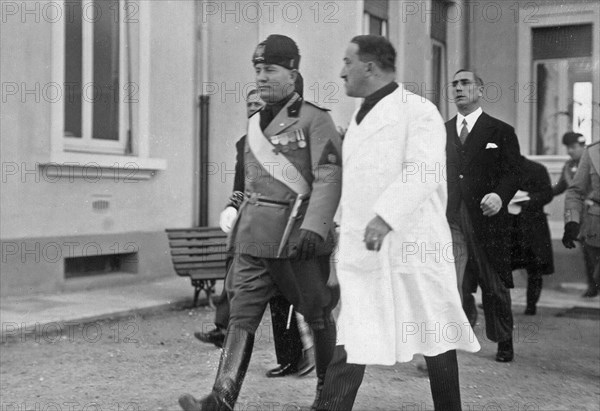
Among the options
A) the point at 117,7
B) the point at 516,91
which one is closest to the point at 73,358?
→ the point at 117,7

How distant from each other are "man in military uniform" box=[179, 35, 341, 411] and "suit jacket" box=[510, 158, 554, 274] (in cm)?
443

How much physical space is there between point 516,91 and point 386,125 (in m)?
8.14

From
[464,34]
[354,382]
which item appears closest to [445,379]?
[354,382]

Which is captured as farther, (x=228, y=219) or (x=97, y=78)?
(x=97, y=78)

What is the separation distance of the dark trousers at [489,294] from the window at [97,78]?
480 cm

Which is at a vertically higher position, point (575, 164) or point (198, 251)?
point (575, 164)

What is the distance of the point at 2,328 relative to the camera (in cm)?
686

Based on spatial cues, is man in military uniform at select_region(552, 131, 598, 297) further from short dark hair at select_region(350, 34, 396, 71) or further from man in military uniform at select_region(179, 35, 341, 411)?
short dark hair at select_region(350, 34, 396, 71)

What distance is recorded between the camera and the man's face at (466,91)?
580 cm

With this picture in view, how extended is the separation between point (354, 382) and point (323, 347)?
2.73 feet

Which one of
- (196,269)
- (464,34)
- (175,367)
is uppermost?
(464,34)

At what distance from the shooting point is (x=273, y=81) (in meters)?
4.31

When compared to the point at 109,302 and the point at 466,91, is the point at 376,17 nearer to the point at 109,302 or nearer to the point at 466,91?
the point at 109,302

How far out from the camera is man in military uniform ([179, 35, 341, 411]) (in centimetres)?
422
